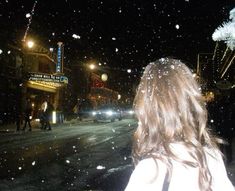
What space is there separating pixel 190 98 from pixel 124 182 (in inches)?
281

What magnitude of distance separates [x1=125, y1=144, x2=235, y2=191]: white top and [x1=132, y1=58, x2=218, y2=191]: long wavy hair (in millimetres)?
→ 29

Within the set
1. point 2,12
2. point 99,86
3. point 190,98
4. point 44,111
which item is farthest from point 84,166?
point 99,86

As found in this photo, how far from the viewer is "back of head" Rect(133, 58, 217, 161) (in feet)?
6.45

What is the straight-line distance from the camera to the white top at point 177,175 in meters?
1.79

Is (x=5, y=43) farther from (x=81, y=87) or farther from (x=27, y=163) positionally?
(x=81, y=87)

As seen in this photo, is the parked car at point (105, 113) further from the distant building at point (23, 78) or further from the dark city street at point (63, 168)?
the dark city street at point (63, 168)

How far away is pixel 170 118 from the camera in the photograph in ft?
6.44

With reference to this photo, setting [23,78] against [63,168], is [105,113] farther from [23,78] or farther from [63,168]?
[63,168]

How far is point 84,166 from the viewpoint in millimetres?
10922

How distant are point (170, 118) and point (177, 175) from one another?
286 millimetres

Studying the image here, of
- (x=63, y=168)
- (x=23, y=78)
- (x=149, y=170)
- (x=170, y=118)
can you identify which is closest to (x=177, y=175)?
(x=149, y=170)

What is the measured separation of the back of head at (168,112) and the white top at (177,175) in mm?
76

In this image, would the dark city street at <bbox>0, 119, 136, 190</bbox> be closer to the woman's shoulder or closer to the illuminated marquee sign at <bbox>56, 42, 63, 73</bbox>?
the woman's shoulder

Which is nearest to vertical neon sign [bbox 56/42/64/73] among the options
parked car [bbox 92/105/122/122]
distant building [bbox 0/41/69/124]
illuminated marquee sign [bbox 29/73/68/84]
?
distant building [bbox 0/41/69/124]
